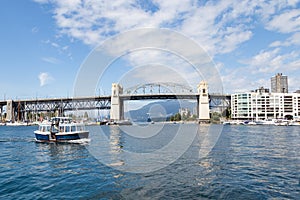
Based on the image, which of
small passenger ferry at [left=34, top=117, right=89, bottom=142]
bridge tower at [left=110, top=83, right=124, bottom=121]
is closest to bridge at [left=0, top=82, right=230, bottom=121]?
bridge tower at [left=110, top=83, right=124, bottom=121]

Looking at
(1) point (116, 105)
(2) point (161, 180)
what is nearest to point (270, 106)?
(1) point (116, 105)

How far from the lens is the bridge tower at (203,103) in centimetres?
10700

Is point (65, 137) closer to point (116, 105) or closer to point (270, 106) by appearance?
point (116, 105)

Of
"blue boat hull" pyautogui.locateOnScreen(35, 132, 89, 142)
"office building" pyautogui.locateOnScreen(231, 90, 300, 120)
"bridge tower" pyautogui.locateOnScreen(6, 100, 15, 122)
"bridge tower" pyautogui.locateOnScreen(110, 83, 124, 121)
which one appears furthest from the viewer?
"bridge tower" pyautogui.locateOnScreen(6, 100, 15, 122)

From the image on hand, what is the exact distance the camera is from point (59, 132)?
31266 mm

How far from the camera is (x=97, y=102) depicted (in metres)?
133

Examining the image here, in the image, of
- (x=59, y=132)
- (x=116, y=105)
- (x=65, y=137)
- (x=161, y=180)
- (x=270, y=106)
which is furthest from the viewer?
(x=270, y=106)

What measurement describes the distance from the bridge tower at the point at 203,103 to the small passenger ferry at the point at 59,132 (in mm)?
80891

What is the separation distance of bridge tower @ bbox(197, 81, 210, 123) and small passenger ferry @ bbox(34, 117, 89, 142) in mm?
80891

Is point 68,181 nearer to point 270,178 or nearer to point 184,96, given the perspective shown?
point 270,178

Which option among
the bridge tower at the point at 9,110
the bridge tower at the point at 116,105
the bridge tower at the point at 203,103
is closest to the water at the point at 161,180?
the bridge tower at the point at 116,105

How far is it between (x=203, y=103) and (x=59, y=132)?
282 ft

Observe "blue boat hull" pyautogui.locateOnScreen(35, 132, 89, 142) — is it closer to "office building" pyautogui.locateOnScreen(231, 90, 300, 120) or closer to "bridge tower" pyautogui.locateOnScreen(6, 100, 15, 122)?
"office building" pyautogui.locateOnScreen(231, 90, 300, 120)

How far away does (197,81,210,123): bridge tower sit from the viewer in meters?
107
